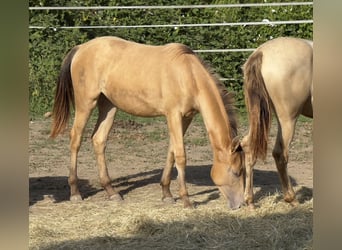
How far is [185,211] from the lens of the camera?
20.1 feet

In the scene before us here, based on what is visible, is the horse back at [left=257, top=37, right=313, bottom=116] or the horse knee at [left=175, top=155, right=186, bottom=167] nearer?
the horse back at [left=257, top=37, right=313, bottom=116]

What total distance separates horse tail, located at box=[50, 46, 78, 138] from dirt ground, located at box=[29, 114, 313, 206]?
0.68 metres

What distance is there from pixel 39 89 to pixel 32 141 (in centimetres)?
229

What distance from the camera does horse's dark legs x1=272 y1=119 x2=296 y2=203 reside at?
238 inches

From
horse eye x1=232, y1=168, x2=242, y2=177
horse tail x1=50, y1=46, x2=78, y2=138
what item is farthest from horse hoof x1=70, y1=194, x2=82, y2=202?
horse eye x1=232, y1=168, x2=242, y2=177

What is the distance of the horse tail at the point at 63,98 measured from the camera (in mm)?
6992

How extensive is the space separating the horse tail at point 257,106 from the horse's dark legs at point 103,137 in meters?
1.61

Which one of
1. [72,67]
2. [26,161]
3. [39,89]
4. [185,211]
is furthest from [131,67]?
[26,161]

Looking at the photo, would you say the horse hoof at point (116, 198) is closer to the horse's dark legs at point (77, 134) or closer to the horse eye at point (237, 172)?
the horse's dark legs at point (77, 134)

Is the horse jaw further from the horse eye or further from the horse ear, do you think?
the horse ear

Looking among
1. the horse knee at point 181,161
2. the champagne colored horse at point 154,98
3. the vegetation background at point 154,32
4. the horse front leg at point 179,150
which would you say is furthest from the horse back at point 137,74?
the vegetation background at point 154,32
